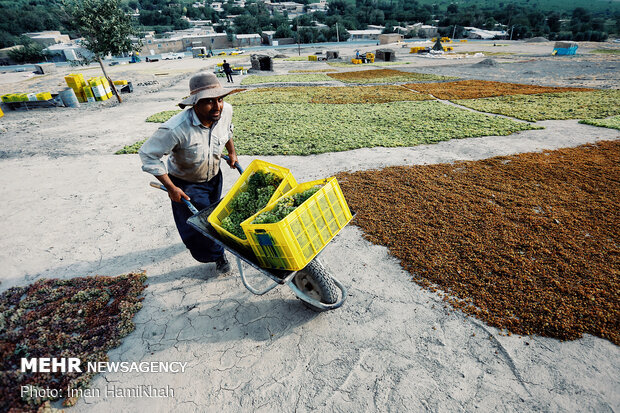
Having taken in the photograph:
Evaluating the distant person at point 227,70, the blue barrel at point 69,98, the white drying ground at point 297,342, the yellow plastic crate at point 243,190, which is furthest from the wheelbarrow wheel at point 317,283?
the distant person at point 227,70

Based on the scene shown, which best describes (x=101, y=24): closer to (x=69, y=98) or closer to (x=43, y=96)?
(x=69, y=98)

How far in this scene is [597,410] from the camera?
2.75 m

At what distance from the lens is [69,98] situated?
17500 mm

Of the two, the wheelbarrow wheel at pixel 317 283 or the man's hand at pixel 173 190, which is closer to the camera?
the wheelbarrow wheel at pixel 317 283

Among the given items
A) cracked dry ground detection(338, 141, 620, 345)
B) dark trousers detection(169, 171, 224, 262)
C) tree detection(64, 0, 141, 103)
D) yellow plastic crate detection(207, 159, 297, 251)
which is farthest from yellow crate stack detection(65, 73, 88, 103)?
yellow plastic crate detection(207, 159, 297, 251)

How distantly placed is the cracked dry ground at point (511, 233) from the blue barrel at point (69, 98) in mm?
18983

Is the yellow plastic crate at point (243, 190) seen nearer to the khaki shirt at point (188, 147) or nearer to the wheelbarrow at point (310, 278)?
the wheelbarrow at point (310, 278)

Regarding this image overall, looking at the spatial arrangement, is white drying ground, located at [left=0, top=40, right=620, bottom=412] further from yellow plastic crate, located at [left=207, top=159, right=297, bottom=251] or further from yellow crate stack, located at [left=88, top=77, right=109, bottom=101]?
yellow crate stack, located at [left=88, top=77, right=109, bottom=101]

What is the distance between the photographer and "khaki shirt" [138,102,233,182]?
11.5ft

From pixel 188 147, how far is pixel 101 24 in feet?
63.5

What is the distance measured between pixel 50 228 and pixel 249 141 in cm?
640

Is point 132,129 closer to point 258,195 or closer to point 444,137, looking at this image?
point 258,195

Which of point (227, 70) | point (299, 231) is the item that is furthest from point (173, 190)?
point (227, 70)

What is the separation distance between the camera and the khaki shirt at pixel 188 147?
11.5ft
